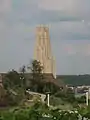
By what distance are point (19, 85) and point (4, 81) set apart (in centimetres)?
51

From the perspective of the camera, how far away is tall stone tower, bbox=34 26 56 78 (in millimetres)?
12180

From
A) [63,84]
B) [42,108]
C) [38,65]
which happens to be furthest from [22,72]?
[42,108]

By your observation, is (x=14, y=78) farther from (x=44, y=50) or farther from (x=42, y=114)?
(x=42, y=114)

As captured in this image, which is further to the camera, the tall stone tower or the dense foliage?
the tall stone tower

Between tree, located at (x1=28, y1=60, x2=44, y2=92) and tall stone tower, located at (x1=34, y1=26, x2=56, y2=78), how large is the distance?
16 centimetres

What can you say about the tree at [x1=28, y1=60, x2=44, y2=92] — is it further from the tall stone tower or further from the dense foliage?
the dense foliage

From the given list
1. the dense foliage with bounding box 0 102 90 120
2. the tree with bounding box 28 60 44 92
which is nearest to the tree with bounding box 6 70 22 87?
the tree with bounding box 28 60 44 92

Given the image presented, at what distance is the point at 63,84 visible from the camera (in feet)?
42.0

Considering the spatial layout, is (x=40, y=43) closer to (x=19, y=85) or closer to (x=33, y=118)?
(x=19, y=85)

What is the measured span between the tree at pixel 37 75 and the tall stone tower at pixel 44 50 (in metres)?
0.16

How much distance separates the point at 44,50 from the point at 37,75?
4.97ft

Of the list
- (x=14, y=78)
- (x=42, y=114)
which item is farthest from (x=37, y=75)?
(x=42, y=114)

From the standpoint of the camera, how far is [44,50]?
12664mm

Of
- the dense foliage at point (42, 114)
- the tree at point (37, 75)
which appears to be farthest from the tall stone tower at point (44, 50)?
the dense foliage at point (42, 114)
